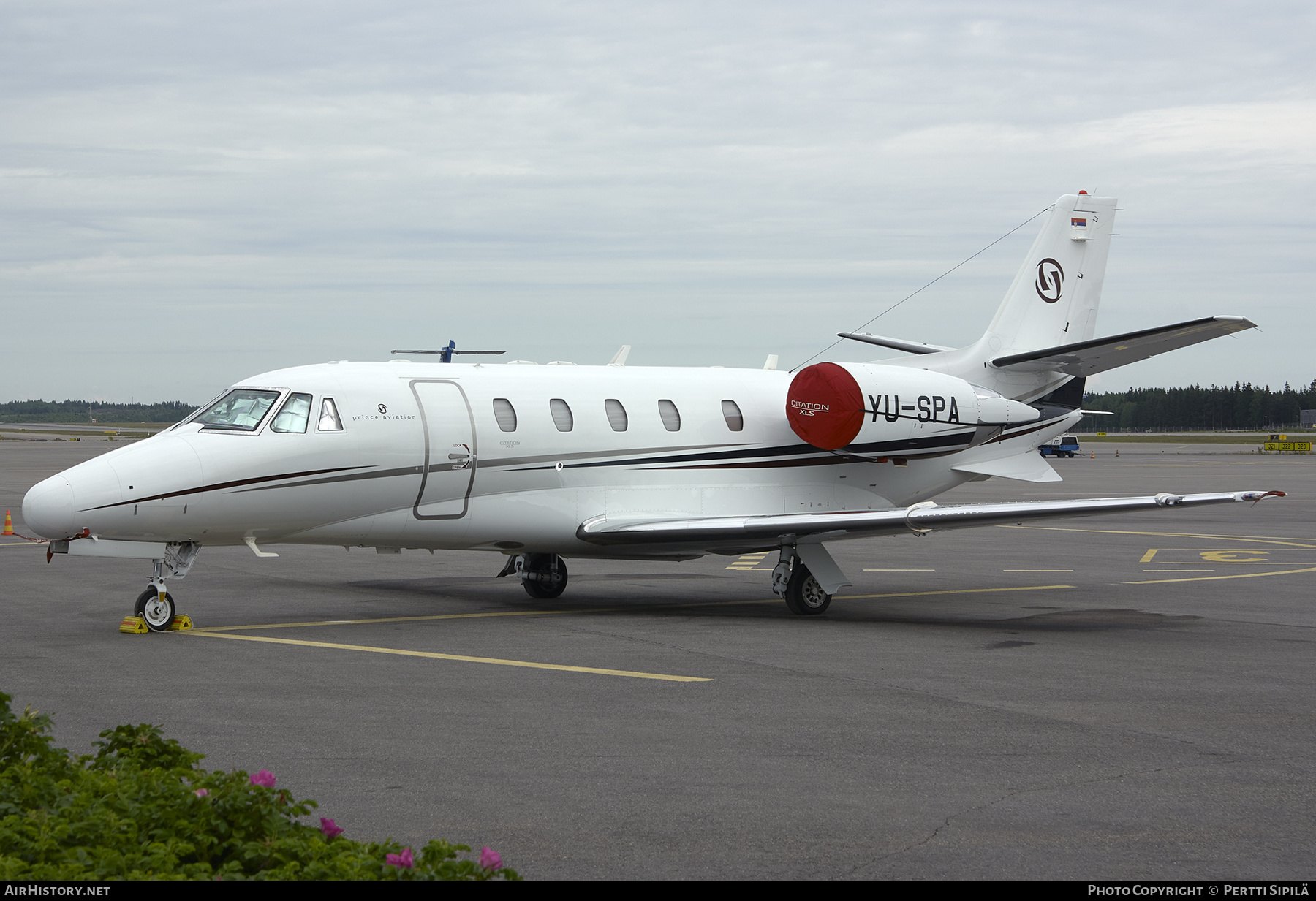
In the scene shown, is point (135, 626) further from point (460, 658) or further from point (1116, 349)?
point (1116, 349)

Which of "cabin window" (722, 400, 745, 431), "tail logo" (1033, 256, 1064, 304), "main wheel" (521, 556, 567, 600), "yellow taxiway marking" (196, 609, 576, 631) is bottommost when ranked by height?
"yellow taxiway marking" (196, 609, 576, 631)

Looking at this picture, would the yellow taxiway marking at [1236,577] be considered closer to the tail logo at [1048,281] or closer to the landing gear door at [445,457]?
the tail logo at [1048,281]

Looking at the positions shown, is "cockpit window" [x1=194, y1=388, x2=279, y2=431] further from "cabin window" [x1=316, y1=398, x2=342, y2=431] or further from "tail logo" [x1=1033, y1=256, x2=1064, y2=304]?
"tail logo" [x1=1033, y1=256, x2=1064, y2=304]

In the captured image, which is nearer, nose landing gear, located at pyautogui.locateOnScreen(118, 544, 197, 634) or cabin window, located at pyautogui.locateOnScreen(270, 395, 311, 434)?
nose landing gear, located at pyautogui.locateOnScreen(118, 544, 197, 634)

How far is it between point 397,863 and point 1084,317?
18499 mm

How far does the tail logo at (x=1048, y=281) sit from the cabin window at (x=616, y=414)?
7.61 m

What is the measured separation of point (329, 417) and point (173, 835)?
10051 millimetres

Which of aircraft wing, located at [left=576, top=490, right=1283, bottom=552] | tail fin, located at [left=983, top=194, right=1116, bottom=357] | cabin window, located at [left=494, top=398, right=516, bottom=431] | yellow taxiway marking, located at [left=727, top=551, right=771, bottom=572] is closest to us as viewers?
aircraft wing, located at [left=576, top=490, right=1283, bottom=552]

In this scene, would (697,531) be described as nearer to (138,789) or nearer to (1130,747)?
(1130,747)

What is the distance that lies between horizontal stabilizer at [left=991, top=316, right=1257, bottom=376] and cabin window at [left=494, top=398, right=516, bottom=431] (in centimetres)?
795

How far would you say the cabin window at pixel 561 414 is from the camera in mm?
16531

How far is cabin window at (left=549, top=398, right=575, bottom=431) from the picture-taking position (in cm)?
1653

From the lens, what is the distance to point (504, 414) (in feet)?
53.1

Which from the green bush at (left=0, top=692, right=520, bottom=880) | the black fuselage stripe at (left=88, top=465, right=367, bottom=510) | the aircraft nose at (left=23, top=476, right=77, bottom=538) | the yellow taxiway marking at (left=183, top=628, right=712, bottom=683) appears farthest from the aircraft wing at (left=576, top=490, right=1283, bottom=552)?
the green bush at (left=0, top=692, right=520, bottom=880)
